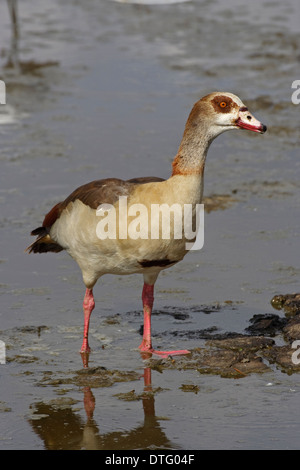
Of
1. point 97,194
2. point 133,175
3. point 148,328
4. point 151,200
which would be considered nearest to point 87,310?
point 148,328

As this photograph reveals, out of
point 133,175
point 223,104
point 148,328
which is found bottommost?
point 148,328

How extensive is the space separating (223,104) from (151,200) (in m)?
0.84

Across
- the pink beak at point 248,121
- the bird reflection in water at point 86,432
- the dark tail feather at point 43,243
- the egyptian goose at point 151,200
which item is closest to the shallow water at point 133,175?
the bird reflection in water at point 86,432

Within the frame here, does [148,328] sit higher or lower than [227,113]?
lower

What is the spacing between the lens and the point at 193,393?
6.60 m

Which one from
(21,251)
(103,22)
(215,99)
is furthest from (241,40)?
(215,99)

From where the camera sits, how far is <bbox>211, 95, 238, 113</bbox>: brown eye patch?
6.97 meters

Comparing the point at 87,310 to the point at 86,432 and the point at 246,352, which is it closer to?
the point at 246,352

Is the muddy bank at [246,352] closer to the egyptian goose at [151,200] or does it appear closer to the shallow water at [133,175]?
the shallow water at [133,175]

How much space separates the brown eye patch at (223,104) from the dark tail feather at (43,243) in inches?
72.8

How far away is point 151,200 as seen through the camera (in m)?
6.90

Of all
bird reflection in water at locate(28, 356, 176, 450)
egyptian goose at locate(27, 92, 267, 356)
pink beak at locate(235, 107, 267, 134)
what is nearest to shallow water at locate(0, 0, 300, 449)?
bird reflection in water at locate(28, 356, 176, 450)

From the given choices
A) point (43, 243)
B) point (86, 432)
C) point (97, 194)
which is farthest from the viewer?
point (43, 243)
